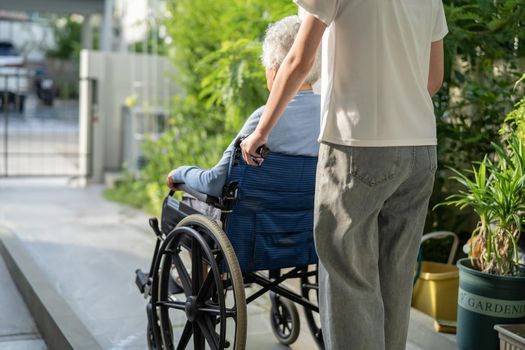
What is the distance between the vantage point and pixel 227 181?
10.0ft

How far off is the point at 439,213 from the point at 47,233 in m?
3.45

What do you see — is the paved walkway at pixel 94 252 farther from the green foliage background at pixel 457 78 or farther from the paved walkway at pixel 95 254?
the green foliage background at pixel 457 78

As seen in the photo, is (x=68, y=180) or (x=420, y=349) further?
(x=68, y=180)

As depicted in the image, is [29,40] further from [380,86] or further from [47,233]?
[380,86]

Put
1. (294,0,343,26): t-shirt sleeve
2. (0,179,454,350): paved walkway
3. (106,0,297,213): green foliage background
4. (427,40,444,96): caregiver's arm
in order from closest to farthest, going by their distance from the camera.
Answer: (294,0,343,26): t-shirt sleeve → (427,40,444,96): caregiver's arm → (0,179,454,350): paved walkway → (106,0,297,213): green foliage background

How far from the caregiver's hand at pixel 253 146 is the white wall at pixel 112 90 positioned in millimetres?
6897

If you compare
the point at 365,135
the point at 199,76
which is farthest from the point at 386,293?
the point at 199,76

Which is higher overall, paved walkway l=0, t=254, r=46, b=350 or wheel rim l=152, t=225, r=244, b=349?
wheel rim l=152, t=225, r=244, b=349

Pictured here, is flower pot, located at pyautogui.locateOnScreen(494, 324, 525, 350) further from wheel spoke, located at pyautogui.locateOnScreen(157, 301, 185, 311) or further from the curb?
the curb

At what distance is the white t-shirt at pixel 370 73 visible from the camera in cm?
245

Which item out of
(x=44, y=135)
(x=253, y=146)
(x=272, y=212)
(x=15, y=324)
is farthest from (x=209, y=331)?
(x=44, y=135)

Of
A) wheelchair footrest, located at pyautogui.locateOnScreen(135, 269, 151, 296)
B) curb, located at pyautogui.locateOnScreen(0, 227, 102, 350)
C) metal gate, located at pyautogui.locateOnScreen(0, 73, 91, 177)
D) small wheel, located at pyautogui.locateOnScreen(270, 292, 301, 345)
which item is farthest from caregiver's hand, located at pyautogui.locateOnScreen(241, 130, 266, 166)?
metal gate, located at pyautogui.locateOnScreen(0, 73, 91, 177)

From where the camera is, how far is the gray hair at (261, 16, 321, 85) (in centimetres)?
296

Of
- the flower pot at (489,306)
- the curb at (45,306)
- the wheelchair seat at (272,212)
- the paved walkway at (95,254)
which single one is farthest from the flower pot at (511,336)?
the curb at (45,306)
